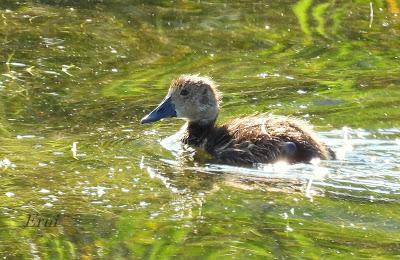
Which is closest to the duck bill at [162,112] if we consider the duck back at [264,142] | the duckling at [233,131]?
the duckling at [233,131]

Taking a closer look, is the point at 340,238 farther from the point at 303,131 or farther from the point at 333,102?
the point at 333,102

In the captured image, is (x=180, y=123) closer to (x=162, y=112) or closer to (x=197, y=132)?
(x=197, y=132)

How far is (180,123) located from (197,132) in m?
0.83

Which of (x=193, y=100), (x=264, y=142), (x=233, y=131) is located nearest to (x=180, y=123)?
(x=193, y=100)

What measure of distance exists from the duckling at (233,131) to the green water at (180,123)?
16 cm

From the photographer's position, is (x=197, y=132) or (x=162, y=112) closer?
(x=162, y=112)

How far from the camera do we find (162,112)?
9.46 meters

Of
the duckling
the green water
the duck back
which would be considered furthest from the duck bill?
the duck back

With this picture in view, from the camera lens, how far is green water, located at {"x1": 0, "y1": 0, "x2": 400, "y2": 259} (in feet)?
21.7

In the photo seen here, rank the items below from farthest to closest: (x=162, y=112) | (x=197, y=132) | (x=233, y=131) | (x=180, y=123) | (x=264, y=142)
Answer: (x=180, y=123)
(x=197, y=132)
(x=162, y=112)
(x=233, y=131)
(x=264, y=142)

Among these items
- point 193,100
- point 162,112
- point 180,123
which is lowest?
point 180,123

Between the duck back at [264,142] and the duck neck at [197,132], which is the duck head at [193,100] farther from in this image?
the duck back at [264,142]

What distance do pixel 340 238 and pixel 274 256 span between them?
49 centimetres

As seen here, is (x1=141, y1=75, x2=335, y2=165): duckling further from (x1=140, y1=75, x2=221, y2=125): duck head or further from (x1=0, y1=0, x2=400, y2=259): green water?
(x1=0, y1=0, x2=400, y2=259): green water
